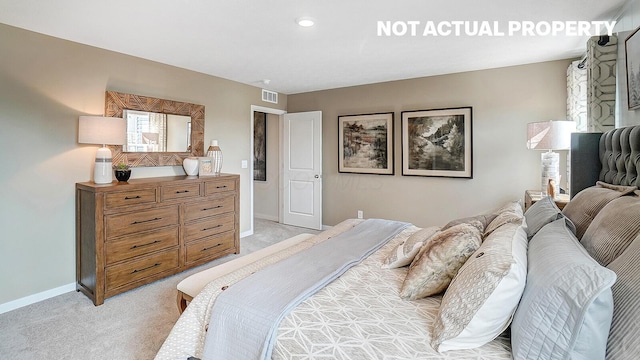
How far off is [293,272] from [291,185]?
392 cm

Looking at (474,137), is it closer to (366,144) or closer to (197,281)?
(366,144)

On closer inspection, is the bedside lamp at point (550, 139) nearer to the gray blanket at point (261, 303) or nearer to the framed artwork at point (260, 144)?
the gray blanket at point (261, 303)

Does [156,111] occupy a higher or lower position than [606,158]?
higher

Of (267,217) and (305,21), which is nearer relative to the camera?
(305,21)

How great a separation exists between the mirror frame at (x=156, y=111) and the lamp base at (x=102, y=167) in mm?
268

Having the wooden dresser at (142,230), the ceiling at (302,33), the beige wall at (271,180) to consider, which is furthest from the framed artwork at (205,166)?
the beige wall at (271,180)

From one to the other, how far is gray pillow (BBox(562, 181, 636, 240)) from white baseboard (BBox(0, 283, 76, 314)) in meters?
4.07

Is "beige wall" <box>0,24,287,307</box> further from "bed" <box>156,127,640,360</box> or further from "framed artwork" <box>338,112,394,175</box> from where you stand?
"framed artwork" <box>338,112,394,175</box>

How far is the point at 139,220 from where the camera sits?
301 cm

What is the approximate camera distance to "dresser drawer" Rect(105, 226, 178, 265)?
9.26 feet

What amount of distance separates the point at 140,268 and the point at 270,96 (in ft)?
10.8

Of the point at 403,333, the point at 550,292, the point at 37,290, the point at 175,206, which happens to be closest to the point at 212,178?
the point at 175,206

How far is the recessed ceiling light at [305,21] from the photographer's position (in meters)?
2.49

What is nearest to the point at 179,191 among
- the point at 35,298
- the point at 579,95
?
the point at 35,298
